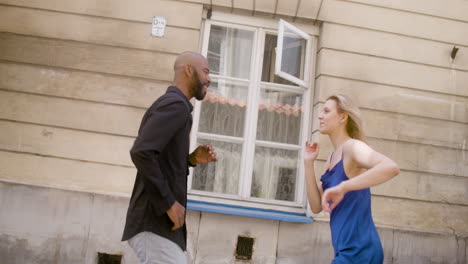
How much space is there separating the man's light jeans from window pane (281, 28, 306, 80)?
3.39 m

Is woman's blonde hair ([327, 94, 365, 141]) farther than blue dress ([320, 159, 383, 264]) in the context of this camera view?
Yes

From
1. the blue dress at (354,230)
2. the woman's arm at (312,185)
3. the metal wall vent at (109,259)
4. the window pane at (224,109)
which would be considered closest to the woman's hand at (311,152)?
the woman's arm at (312,185)

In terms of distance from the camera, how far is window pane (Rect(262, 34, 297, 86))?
5133 millimetres

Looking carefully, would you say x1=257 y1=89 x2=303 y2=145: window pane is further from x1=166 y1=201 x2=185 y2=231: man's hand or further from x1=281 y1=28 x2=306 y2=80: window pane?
x1=166 y1=201 x2=185 y2=231: man's hand

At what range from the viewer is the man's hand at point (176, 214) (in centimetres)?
200

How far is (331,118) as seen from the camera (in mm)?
2330

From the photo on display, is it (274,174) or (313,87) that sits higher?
(313,87)

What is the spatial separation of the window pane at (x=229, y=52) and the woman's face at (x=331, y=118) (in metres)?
2.83

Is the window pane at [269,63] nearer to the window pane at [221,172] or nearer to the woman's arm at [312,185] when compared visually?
the window pane at [221,172]

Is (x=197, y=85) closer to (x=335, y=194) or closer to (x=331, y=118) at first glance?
(x=331, y=118)

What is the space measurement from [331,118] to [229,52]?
298 cm

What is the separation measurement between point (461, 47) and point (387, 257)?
2.64 meters

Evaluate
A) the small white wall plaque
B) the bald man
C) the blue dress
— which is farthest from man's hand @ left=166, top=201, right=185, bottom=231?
the small white wall plaque

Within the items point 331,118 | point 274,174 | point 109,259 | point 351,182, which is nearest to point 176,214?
point 351,182
